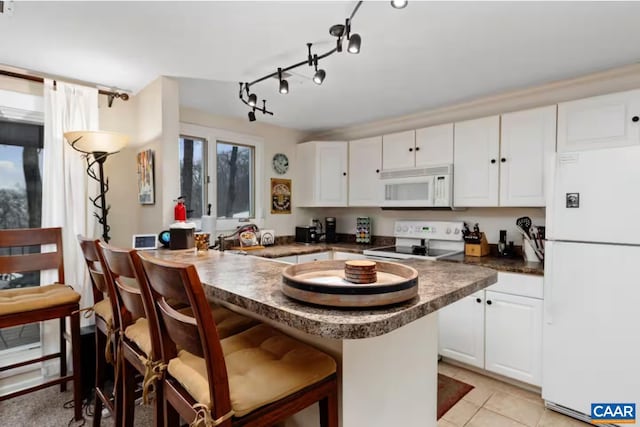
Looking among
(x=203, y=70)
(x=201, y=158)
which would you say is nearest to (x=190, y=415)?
(x=203, y=70)

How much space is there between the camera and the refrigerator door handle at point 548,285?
2082 millimetres

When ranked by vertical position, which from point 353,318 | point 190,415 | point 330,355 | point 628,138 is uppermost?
point 628,138

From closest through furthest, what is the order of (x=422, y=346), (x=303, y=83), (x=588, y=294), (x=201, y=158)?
(x=422, y=346), (x=588, y=294), (x=303, y=83), (x=201, y=158)

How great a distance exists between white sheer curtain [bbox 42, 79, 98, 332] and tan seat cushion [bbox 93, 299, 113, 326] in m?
0.76

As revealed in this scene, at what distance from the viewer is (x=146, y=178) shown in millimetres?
2547

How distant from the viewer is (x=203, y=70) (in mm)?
2318

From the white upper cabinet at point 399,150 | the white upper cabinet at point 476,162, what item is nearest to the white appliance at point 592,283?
the white upper cabinet at point 476,162

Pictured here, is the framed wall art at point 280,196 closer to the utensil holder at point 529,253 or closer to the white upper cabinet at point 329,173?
the white upper cabinet at point 329,173

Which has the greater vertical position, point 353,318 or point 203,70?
point 203,70

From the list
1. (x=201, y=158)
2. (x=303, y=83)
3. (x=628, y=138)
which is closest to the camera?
(x=628, y=138)

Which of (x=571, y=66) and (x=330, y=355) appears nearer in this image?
(x=330, y=355)

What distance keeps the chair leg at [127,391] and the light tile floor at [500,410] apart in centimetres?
171

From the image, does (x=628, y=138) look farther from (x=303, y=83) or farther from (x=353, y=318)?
(x=353, y=318)

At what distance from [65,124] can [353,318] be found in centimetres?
261
